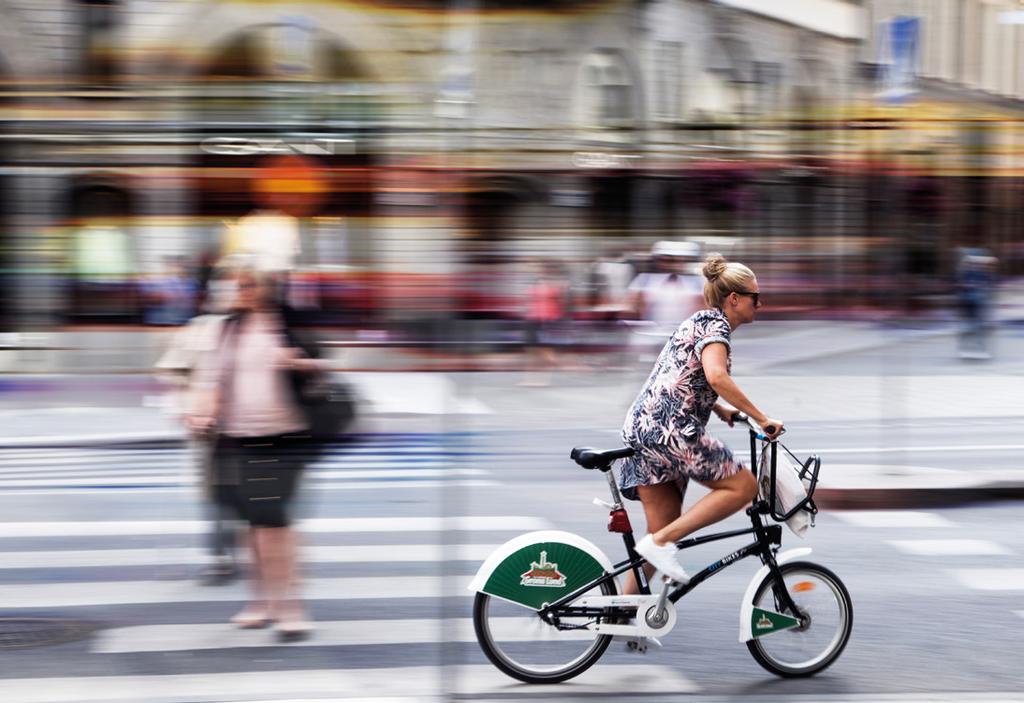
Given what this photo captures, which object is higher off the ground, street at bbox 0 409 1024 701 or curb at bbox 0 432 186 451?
street at bbox 0 409 1024 701

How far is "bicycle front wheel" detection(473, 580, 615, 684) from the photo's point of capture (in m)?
4.67

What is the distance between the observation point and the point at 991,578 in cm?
654

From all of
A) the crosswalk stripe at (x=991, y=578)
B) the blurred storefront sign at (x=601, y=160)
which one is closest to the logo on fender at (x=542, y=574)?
the crosswalk stripe at (x=991, y=578)

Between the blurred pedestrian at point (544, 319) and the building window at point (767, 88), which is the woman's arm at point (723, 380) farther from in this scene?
the building window at point (767, 88)

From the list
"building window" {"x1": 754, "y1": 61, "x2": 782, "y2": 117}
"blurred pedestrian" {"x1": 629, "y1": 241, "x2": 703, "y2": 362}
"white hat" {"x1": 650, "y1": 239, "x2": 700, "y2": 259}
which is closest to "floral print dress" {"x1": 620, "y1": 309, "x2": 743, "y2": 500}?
"blurred pedestrian" {"x1": 629, "y1": 241, "x2": 703, "y2": 362}

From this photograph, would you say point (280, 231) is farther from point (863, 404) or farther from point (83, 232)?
point (863, 404)

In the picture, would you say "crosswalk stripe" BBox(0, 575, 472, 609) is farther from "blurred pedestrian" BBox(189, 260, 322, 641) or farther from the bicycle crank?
the bicycle crank

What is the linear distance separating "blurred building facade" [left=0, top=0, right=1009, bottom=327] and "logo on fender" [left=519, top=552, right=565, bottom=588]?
4522 millimetres

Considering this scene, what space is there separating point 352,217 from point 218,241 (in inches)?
54.6

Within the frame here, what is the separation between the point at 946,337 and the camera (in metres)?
21.7

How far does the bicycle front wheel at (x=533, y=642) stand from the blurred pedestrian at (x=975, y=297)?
49.8 feet

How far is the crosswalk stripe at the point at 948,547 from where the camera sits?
281 inches

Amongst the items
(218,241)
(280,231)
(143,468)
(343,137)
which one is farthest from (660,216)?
(280,231)

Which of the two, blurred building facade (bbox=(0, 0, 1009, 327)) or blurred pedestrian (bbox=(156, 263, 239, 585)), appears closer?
blurred pedestrian (bbox=(156, 263, 239, 585))
